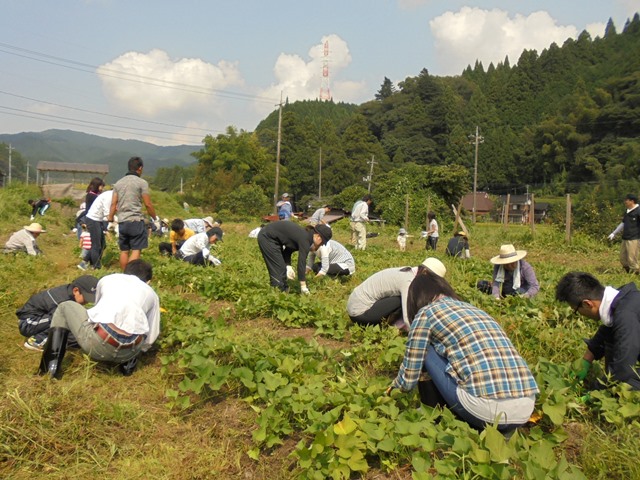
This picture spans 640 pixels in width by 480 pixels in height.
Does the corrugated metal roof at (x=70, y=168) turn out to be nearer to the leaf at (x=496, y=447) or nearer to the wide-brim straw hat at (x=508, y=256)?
the wide-brim straw hat at (x=508, y=256)

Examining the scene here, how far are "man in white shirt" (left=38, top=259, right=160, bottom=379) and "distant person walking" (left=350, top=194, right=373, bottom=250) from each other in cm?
833

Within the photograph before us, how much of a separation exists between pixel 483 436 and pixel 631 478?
69cm

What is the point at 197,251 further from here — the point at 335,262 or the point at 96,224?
the point at 335,262

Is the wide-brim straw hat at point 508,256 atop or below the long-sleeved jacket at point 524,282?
atop

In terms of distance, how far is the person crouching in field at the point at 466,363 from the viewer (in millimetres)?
2436

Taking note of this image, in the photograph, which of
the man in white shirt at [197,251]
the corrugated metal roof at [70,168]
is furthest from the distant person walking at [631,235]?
the corrugated metal roof at [70,168]

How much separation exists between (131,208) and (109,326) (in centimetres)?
343

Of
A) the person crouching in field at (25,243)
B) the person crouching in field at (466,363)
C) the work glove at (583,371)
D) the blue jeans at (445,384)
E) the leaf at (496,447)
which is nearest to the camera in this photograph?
the leaf at (496,447)

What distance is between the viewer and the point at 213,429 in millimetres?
2889

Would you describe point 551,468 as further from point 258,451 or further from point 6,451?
point 6,451

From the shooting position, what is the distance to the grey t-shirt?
6551 millimetres

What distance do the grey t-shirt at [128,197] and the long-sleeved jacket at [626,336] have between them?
5.60 meters

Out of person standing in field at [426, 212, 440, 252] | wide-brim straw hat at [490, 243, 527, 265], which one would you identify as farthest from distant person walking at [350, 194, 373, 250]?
wide-brim straw hat at [490, 243, 527, 265]

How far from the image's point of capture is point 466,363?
2508mm
